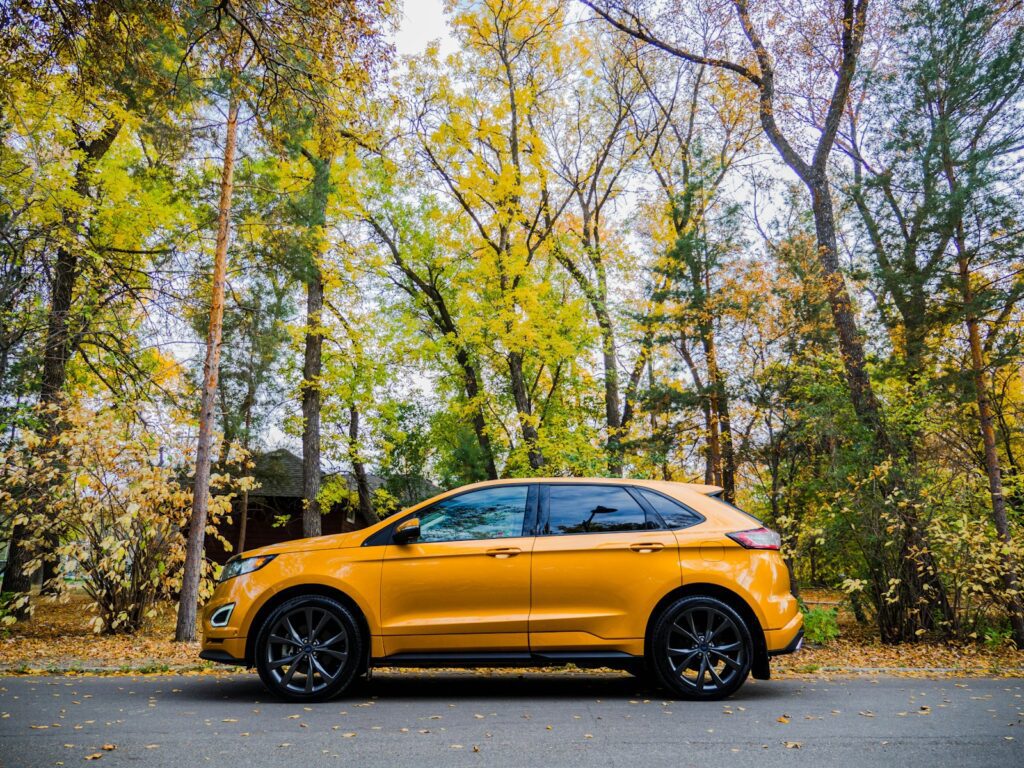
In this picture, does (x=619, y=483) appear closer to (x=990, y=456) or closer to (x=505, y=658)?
(x=505, y=658)

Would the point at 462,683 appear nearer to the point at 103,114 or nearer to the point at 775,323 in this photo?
the point at 103,114

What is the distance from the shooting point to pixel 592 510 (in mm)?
6043

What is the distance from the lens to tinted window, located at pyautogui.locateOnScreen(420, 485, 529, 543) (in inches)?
233

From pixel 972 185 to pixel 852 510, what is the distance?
4904mm

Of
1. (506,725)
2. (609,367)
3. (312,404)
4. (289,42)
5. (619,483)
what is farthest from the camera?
(609,367)

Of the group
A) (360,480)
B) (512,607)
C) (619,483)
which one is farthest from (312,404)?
(512,607)

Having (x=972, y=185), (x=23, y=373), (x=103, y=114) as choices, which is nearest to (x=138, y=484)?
(x=23, y=373)

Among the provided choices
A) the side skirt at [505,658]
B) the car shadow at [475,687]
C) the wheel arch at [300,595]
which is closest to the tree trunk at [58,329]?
the car shadow at [475,687]

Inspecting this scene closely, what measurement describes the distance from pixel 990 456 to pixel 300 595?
983 cm

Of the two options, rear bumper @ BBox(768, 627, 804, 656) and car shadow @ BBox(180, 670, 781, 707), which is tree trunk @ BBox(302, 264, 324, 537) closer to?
car shadow @ BBox(180, 670, 781, 707)

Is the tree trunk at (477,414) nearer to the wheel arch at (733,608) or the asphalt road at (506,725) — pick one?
the asphalt road at (506,725)

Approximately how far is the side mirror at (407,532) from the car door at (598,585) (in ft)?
3.14

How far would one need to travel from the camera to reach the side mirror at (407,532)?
5.79 meters

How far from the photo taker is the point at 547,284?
1802 centimetres
